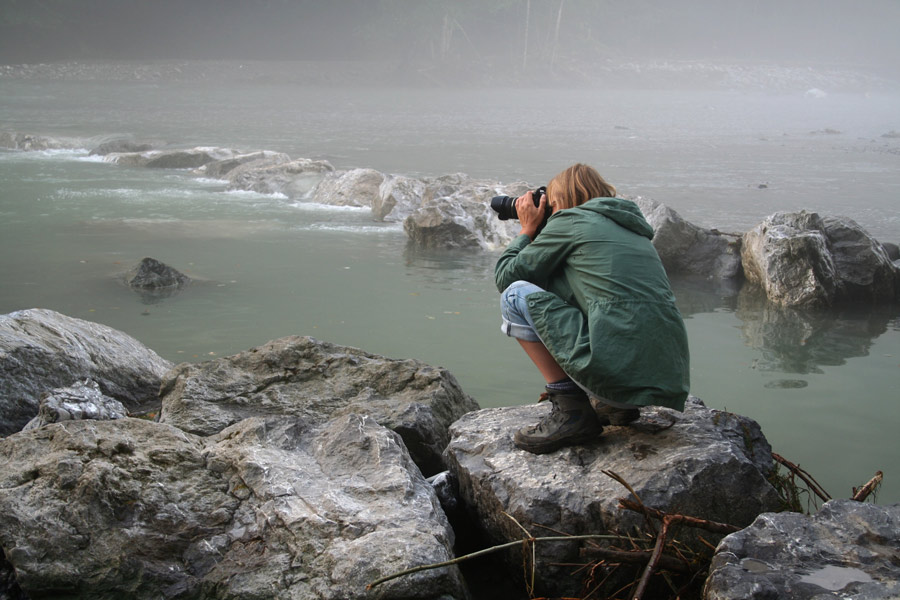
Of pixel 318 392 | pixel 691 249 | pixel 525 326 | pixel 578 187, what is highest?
pixel 578 187

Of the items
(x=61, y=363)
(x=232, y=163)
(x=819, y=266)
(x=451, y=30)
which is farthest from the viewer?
(x=451, y=30)

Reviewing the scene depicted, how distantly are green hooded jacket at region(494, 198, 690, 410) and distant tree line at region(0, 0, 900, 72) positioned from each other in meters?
65.5

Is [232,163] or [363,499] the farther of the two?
[232,163]

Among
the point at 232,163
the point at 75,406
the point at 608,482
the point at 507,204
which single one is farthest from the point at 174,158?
the point at 608,482

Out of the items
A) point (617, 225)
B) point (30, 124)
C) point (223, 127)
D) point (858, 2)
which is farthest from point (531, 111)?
point (858, 2)

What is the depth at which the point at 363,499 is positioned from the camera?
2836 millimetres

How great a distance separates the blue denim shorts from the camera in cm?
320

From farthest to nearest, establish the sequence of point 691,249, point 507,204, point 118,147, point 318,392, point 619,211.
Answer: point 118,147 < point 691,249 < point 318,392 < point 507,204 < point 619,211

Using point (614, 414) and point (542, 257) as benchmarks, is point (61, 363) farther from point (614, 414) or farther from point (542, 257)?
point (614, 414)

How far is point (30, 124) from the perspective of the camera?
1089 inches

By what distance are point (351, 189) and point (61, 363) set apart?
957 cm

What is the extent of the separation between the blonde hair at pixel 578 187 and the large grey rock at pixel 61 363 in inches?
112

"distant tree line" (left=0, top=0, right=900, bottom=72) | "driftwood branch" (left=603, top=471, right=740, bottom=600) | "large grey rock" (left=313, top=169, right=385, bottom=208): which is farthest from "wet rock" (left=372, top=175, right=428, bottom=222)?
"distant tree line" (left=0, top=0, right=900, bottom=72)

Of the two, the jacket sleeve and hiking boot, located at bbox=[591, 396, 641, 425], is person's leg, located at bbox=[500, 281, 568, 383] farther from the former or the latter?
hiking boot, located at bbox=[591, 396, 641, 425]
